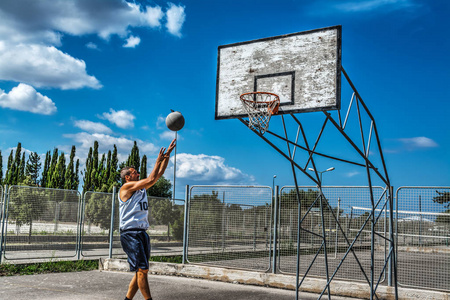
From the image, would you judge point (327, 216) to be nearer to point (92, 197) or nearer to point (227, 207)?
point (227, 207)

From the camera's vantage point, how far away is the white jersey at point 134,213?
23.0 feet

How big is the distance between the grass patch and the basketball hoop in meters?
7.65

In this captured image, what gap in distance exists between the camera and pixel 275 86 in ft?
21.7

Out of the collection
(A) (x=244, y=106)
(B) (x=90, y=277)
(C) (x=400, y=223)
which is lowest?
(B) (x=90, y=277)

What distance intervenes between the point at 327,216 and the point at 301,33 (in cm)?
709

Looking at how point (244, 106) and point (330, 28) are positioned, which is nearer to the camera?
point (330, 28)

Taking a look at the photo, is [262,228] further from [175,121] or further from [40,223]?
[40,223]

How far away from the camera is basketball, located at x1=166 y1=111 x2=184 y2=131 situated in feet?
34.8

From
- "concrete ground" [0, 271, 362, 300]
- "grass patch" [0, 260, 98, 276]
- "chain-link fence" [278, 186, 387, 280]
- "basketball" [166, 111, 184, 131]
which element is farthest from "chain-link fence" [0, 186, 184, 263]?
"chain-link fence" [278, 186, 387, 280]

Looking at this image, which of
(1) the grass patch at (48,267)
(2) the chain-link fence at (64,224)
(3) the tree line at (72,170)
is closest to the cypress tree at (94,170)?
(3) the tree line at (72,170)

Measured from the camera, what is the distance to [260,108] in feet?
21.6

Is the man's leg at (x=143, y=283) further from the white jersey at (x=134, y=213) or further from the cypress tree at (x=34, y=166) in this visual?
the cypress tree at (x=34, y=166)

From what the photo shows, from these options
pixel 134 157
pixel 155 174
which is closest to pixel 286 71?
pixel 155 174

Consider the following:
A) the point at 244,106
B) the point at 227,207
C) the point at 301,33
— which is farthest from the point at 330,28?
the point at 227,207
